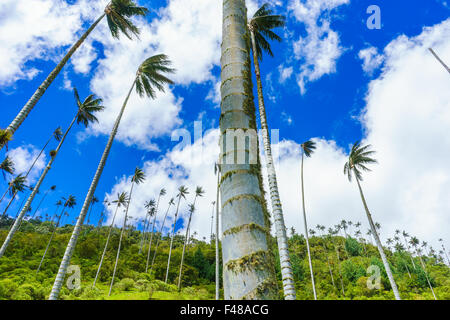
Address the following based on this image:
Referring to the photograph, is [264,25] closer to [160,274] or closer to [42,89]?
[42,89]

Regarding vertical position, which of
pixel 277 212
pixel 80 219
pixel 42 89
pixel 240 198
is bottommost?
pixel 240 198

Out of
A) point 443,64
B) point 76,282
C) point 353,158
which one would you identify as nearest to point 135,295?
point 76,282

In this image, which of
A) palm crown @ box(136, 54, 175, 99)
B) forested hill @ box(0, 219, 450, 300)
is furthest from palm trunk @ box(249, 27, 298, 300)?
forested hill @ box(0, 219, 450, 300)

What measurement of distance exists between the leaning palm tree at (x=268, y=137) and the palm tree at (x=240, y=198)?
5859 mm

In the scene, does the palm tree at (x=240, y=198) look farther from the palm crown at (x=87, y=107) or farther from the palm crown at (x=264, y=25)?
the palm crown at (x=87, y=107)

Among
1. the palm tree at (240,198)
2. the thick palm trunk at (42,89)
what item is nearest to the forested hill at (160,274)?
the thick palm trunk at (42,89)

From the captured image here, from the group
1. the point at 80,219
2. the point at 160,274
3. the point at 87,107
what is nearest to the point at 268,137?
the point at 80,219

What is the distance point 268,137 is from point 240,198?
9141 mm

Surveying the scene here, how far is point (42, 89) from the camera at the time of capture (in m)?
7.62

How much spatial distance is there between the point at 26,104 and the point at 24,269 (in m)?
26.6

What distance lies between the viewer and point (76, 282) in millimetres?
21688

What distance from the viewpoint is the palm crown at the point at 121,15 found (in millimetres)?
9764

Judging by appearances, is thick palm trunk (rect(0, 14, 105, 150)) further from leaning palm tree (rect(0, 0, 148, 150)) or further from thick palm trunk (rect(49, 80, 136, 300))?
thick palm trunk (rect(49, 80, 136, 300))
